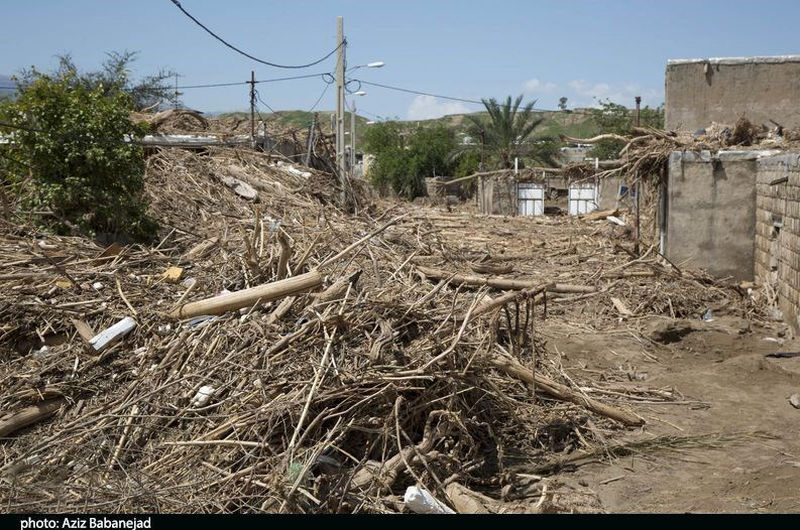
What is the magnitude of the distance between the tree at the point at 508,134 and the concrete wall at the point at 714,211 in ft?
75.1

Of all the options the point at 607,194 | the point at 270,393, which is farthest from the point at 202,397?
the point at 607,194

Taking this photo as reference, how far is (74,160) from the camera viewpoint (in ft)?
37.6

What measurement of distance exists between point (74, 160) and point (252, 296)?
6.10 metres

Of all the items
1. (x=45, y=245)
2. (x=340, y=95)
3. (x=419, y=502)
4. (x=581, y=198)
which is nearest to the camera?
(x=419, y=502)

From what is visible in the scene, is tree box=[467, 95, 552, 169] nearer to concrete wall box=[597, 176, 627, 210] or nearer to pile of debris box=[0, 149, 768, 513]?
concrete wall box=[597, 176, 627, 210]

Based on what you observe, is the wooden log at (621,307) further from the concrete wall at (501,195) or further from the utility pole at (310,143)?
the concrete wall at (501,195)

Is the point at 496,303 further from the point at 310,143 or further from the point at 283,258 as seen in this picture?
the point at 310,143

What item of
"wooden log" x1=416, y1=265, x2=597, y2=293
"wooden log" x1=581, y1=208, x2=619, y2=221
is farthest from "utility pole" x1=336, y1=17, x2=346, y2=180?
"wooden log" x1=581, y1=208, x2=619, y2=221

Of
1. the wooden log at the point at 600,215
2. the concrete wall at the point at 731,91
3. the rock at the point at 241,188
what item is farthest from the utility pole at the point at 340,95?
the wooden log at the point at 600,215

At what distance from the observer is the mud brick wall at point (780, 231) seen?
36.3 ft

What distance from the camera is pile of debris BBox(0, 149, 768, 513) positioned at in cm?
538

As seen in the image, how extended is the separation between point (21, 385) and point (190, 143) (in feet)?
38.3
